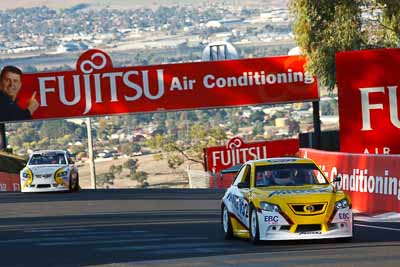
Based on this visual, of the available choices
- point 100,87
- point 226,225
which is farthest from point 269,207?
point 100,87

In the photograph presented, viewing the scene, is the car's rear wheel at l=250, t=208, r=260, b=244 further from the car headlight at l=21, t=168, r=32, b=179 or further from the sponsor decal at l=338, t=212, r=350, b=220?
the car headlight at l=21, t=168, r=32, b=179

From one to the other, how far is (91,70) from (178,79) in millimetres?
3390

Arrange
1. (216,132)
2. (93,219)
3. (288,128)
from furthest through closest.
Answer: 1. (288,128)
2. (216,132)
3. (93,219)

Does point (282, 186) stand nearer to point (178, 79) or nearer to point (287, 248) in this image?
point (287, 248)

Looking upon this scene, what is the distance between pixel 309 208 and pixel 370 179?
8300mm

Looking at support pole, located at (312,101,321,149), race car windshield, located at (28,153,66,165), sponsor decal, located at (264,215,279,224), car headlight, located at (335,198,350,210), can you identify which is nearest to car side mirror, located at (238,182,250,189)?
sponsor decal, located at (264,215,279,224)

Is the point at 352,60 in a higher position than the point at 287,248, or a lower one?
higher

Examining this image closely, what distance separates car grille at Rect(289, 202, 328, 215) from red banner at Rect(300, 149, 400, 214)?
6.49 metres

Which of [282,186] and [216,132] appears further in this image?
[216,132]

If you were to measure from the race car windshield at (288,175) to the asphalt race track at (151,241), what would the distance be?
0.95 metres

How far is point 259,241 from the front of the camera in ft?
61.9

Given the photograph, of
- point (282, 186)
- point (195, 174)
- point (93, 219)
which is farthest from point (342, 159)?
point (195, 174)

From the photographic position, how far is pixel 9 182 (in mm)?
49781

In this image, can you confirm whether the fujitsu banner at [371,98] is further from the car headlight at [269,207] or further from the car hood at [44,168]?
the car hood at [44,168]
